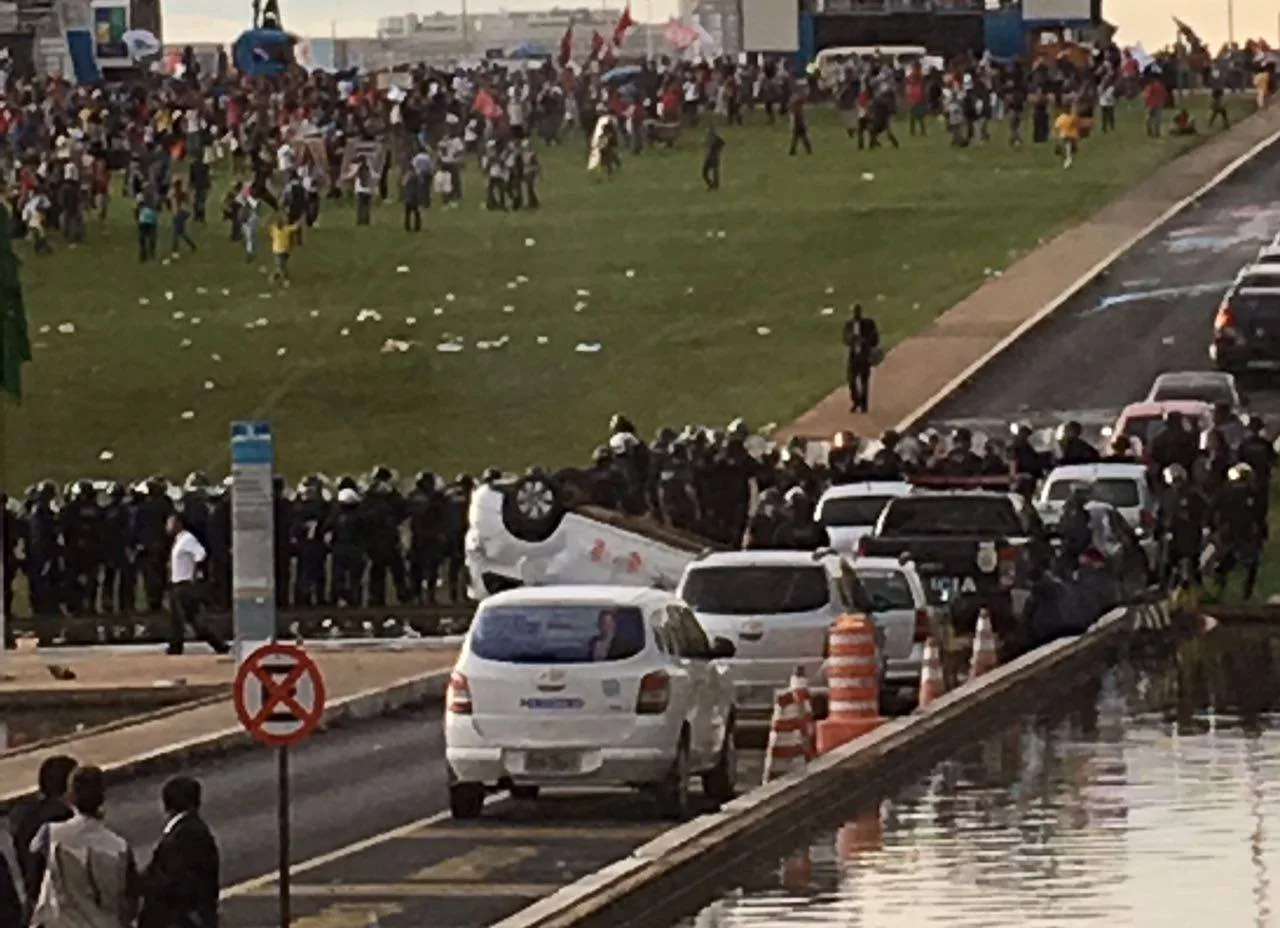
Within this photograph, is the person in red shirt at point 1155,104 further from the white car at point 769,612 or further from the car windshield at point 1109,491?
the white car at point 769,612

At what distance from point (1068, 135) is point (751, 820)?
59.4m

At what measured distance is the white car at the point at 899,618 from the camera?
106 ft

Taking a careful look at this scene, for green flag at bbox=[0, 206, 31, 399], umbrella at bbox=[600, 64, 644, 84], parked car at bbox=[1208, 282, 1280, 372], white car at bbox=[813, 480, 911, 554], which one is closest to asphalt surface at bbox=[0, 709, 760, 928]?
green flag at bbox=[0, 206, 31, 399]

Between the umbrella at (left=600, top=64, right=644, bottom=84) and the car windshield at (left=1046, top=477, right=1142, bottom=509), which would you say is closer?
the car windshield at (left=1046, top=477, right=1142, bottom=509)

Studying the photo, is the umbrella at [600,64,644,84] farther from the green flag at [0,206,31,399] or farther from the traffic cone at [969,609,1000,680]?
the traffic cone at [969,609,1000,680]

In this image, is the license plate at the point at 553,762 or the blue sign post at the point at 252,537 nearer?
the license plate at the point at 553,762

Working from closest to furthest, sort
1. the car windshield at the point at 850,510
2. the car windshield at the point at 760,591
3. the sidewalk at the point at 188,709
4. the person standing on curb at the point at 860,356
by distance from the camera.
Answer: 1. the sidewalk at the point at 188,709
2. the car windshield at the point at 760,591
3. the car windshield at the point at 850,510
4. the person standing on curb at the point at 860,356

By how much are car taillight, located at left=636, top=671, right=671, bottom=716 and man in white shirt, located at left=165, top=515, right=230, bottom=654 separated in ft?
46.7

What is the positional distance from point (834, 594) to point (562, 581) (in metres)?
8.33

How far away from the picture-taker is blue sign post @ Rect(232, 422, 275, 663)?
35.5 m

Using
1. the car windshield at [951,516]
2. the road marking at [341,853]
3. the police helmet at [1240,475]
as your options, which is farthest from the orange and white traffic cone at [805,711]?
the police helmet at [1240,475]

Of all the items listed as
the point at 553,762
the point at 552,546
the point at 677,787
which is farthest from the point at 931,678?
the point at 552,546

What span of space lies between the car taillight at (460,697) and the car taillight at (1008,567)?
11.3 metres

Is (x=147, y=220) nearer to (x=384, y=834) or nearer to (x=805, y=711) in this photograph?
(x=805, y=711)
